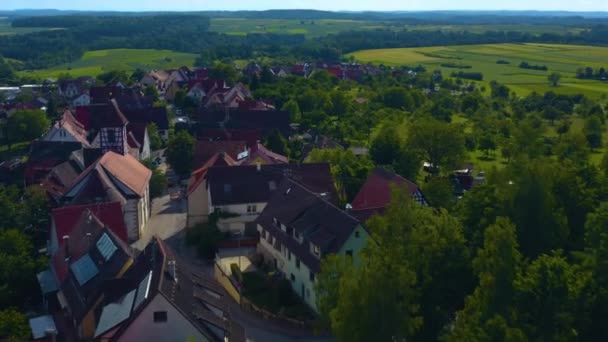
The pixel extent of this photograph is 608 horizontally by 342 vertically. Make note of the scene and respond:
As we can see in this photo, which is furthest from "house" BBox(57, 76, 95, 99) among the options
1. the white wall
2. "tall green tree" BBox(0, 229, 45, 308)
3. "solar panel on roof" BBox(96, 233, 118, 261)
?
the white wall

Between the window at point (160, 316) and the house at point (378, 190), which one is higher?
the window at point (160, 316)

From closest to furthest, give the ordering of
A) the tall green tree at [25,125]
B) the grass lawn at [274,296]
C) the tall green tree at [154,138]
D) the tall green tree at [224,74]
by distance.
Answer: the grass lawn at [274,296] < the tall green tree at [154,138] < the tall green tree at [25,125] < the tall green tree at [224,74]

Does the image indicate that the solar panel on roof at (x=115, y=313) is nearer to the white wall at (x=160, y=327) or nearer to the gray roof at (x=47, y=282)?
the white wall at (x=160, y=327)

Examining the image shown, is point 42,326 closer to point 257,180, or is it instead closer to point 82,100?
point 257,180

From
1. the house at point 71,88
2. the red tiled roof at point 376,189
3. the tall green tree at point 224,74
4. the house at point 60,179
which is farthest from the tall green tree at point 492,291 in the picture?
the tall green tree at point 224,74

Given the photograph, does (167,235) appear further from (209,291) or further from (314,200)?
(209,291)
